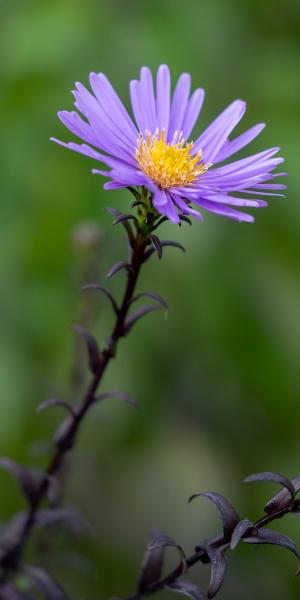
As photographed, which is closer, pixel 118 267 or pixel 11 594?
pixel 118 267

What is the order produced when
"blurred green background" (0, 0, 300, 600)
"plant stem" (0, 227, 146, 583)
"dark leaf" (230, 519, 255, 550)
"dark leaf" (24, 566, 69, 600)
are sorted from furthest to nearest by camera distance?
1. "blurred green background" (0, 0, 300, 600)
2. "dark leaf" (24, 566, 69, 600)
3. "plant stem" (0, 227, 146, 583)
4. "dark leaf" (230, 519, 255, 550)

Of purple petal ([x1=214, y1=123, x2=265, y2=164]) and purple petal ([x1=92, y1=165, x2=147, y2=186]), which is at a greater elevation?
purple petal ([x1=214, y1=123, x2=265, y2=164])

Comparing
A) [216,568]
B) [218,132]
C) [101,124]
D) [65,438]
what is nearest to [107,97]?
[101,124]

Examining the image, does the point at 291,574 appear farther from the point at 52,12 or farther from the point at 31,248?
the point at 52,12

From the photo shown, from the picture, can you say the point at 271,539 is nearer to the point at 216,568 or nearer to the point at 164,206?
the point at 216,568

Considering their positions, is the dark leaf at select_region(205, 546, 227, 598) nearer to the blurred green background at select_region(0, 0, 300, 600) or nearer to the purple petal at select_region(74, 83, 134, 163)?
the purple petal at select_region(74, 83, 134, 163)

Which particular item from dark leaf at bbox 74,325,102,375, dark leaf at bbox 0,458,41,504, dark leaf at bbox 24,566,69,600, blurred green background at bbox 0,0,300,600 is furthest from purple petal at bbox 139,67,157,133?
Answer: blurred green background at bbox 0,0,300,600

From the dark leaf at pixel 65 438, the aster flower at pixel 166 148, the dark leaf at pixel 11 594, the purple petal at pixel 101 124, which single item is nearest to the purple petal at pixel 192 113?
→ the aster flower at pixel 166 148
